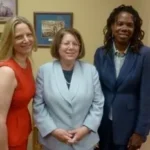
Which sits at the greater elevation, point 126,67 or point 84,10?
point 84,10

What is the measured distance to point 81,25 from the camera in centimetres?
252

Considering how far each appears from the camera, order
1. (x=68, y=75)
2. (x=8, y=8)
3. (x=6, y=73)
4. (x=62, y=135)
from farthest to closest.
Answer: (x=8, y=8) < (x=68, y=75) < (x=62, y=135) < (x=6, y=73)

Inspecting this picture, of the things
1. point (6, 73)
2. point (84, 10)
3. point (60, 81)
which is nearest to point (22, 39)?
point (6, 73)

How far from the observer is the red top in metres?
1.64

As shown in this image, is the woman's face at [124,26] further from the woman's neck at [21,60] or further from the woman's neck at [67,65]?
the woman's neck at [21,60]

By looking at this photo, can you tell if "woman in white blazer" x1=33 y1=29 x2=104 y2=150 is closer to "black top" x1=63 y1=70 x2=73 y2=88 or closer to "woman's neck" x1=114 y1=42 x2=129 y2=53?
"black top" x1=63 y1=70 x2=73 y2=88

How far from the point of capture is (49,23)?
8.27ft

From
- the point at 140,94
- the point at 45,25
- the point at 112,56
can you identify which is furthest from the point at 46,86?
the point at 45,25

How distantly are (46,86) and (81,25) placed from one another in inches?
35.3

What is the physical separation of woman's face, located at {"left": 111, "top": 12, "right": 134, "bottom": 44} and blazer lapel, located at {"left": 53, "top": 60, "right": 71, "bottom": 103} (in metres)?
0.48

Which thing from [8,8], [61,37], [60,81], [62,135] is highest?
[8,8]

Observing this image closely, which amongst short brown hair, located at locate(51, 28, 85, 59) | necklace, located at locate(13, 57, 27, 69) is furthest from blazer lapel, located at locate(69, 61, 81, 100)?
necklace, located at locate(13, 57, 27, 69)

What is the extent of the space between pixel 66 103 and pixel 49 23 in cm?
99

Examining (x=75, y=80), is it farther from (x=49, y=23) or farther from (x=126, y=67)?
(x=49, y=23)
